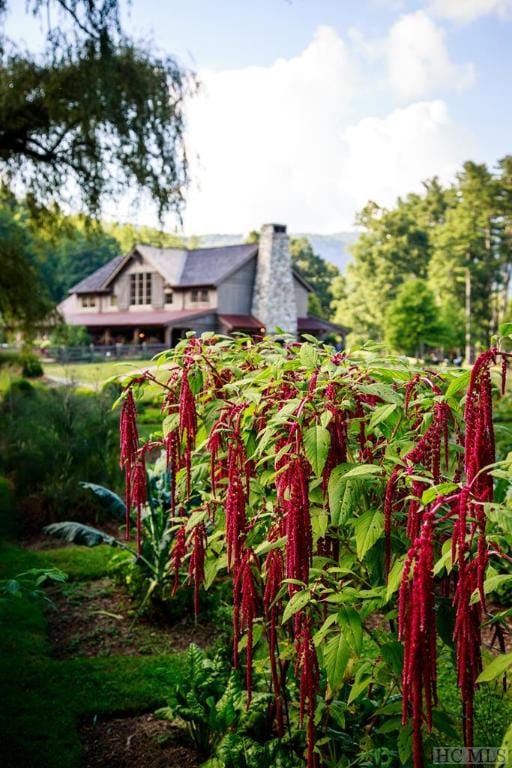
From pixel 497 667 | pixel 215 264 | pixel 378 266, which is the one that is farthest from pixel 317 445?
pixel 378 266

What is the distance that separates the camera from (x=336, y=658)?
7.14ft

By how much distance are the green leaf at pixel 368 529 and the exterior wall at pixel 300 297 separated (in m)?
44.8

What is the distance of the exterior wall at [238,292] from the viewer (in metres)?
42.8

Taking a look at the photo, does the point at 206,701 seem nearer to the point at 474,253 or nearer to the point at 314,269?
the point at 474,253

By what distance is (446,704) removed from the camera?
14.6ft

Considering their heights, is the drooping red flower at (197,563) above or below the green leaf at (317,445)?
below

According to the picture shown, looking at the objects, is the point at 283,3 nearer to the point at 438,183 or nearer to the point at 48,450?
the point at 48,450

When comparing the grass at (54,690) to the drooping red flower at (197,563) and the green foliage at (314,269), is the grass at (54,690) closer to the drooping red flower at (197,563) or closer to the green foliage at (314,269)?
the drooping red flower at (197,563)

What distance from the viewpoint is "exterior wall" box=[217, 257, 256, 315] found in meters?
42.8

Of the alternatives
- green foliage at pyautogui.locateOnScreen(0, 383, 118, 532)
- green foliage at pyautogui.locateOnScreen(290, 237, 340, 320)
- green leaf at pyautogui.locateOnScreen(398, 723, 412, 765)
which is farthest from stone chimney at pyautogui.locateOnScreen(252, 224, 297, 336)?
green leaf at pyautogui.locateOnScreen(398, 723, 412, 765)

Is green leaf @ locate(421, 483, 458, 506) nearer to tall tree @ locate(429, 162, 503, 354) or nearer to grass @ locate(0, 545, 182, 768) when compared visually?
grass @ locate(0, 545, 182, 768)

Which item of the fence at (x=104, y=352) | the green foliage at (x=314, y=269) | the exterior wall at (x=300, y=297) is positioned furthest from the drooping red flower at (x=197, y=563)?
the green foliage at (x=314, y=269)

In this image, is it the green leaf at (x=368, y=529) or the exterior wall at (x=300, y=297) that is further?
the exterior wall at (x=300, y=297)

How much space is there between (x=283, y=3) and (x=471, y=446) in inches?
280
